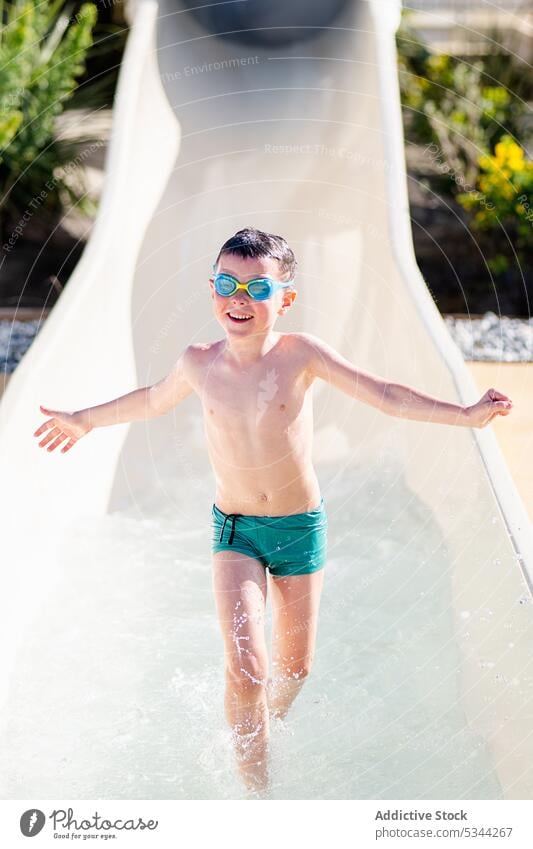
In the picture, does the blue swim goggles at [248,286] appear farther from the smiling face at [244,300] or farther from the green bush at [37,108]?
the green bush at [37,108]

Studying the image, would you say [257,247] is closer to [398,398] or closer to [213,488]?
[398,398]

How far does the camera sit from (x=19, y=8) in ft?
15.0

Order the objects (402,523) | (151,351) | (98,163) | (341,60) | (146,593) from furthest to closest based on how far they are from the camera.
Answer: (98,163) → (341,60) → (151,351) → (402,523) → (146,593)

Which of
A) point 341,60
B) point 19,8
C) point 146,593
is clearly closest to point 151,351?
point 146,593

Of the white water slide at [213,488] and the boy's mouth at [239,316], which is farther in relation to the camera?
the white water slide at [213,488]

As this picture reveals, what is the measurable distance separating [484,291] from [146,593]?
2421mm

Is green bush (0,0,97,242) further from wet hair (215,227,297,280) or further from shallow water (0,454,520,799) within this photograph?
wet hair (215,227,297,280)

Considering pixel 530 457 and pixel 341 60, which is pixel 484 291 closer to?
pixel 341 60

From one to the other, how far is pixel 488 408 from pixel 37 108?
120 inches

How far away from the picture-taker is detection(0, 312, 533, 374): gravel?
11.9ft

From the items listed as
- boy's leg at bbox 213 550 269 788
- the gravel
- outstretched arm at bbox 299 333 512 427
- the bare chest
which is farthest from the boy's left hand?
the gravel

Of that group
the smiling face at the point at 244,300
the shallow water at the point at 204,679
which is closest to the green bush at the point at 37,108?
the shallow water at the point at 204,679

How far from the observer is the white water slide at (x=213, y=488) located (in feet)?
6.44

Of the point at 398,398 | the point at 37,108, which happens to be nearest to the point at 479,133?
the point at 37,108
